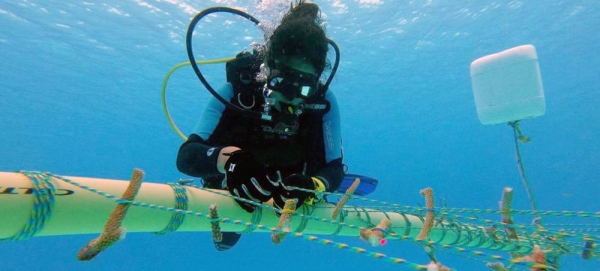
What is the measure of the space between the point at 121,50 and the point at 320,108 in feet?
53.9

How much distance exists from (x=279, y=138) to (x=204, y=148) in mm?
899

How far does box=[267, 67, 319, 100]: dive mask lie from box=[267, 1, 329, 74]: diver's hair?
135 mm

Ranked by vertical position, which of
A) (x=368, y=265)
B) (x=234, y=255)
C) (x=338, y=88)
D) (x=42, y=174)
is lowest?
(x=234, y=255)

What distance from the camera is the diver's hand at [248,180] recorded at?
7.03 feet

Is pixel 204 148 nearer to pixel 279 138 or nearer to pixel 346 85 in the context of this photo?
pixel 279 138

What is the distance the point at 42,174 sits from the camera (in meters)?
1.51

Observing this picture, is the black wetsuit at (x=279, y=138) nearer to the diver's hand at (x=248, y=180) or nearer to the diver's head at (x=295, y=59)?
the diver's head at (x=295, y=59)

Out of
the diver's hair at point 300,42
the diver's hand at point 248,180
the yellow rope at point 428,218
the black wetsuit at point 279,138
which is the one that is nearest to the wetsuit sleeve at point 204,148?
the black wetsuit at point 279,138

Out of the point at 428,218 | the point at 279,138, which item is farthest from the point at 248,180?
the point at 279,138

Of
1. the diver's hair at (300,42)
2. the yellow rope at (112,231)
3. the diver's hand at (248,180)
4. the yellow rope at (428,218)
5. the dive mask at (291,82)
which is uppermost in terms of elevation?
the diver's hair at (300,42)

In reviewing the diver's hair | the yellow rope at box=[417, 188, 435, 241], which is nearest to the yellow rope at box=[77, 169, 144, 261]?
the yellow rope at box=[417, 188, 435, 241]

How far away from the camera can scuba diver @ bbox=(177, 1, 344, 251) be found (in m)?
2.85

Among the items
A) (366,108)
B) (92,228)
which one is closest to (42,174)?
(92,228)

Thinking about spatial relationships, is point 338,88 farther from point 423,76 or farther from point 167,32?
point 167,32
